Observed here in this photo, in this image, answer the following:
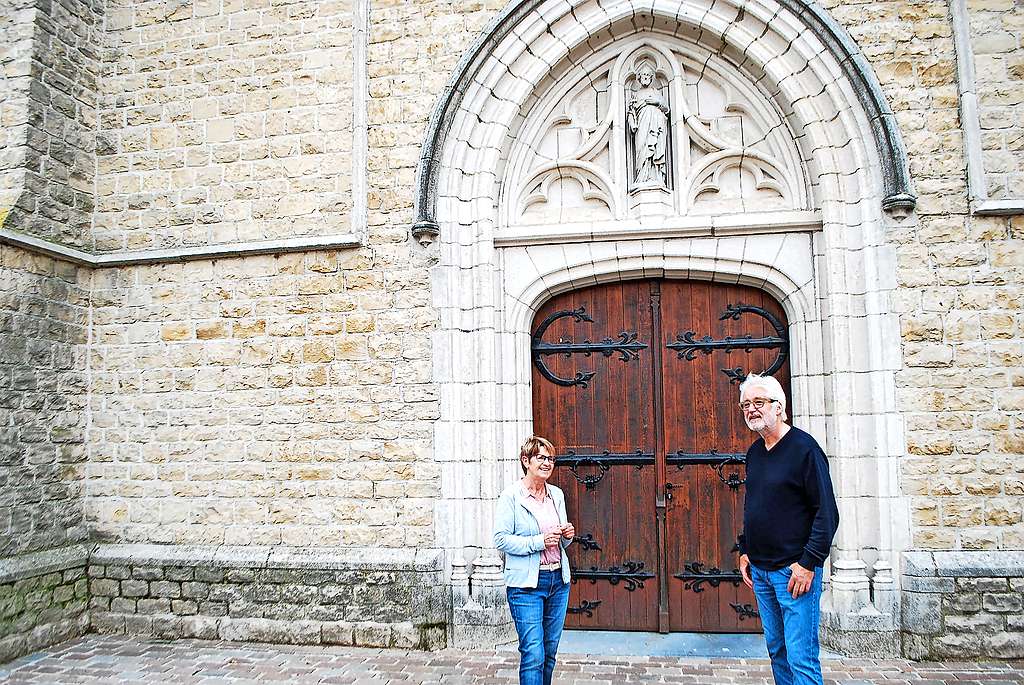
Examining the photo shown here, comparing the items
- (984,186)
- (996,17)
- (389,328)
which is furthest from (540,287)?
(996,17)

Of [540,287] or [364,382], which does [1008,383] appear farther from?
[364,382]

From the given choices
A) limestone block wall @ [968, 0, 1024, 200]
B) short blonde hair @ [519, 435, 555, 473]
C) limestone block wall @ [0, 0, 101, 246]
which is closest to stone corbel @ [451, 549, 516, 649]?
short blonde hair @ [519, 435, 555, 473]

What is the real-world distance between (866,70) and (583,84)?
2004 mm

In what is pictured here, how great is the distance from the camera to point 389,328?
5.57m

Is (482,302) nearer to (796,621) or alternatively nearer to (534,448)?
(534,448)

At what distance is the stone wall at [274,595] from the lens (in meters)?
5.27

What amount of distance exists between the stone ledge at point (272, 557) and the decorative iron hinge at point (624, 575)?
112 centimetres

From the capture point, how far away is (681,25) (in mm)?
5629

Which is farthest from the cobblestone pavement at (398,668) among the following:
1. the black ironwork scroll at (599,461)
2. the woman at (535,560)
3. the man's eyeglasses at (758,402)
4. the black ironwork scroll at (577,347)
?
the man's eyeglasses at (758,402)

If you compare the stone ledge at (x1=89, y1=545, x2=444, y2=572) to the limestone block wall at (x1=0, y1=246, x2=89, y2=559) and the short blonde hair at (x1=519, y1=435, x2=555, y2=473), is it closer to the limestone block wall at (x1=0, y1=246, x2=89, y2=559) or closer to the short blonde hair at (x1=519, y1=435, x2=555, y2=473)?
the limestone block wall at (x1=0, y1=246, x2=89, y2=559)

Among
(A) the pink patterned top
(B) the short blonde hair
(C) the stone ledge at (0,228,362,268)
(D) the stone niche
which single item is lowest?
(A) the pink patterned top

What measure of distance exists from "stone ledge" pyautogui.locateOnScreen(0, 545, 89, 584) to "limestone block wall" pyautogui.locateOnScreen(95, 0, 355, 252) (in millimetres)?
2394

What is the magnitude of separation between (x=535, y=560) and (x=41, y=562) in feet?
13.4

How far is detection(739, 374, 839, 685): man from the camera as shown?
319 cm
